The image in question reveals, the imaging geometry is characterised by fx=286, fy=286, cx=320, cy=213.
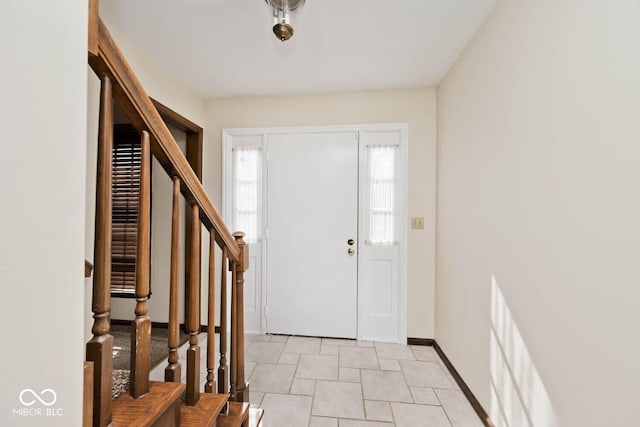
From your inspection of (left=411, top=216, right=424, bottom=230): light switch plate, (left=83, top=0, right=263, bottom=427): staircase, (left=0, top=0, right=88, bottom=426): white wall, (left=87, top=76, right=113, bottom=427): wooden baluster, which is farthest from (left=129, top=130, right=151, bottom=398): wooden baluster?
(left=411, top=216, right=424, bottom=230): light switch plate

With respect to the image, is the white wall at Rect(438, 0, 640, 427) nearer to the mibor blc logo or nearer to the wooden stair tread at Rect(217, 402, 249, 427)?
the wooden stair tread at Rect(217, 402, 249, 427)

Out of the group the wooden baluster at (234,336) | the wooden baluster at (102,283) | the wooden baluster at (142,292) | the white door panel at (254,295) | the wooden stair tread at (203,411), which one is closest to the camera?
the wooden baluster at (102,283)

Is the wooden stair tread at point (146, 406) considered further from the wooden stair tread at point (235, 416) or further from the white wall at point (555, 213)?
the white wall at point (555, 213)

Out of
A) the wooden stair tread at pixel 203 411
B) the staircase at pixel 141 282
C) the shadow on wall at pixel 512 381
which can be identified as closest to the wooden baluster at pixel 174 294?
the staircase at pixel 141 282

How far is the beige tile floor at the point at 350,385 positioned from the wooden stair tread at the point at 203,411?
2.77 ft

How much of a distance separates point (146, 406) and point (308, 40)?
88.3 inches

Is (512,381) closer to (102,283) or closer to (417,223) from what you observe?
(417,223)

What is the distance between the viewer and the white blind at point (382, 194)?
2.91m

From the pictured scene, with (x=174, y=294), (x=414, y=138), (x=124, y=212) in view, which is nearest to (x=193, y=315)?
(x=174, y=294)

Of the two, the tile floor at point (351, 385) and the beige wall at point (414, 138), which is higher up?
the beige wall at point (414, 138)

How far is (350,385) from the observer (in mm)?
2166

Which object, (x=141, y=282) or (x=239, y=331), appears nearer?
(x=141, y=282)

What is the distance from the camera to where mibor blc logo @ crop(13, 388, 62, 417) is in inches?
15.1

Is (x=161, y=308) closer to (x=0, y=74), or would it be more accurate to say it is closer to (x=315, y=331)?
(x=315, y=331)
